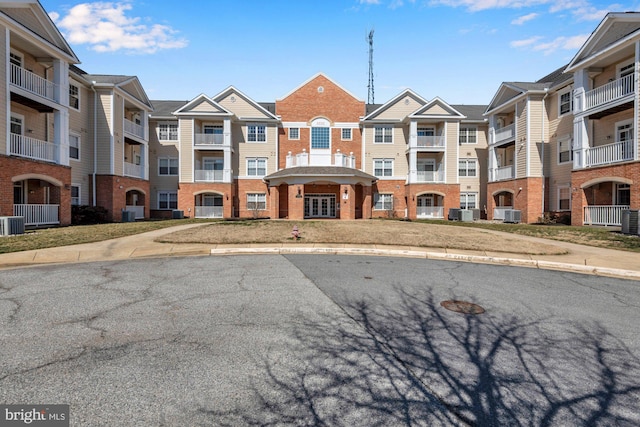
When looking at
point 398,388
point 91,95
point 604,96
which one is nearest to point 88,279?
point 398,388

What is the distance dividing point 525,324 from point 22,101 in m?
25.0

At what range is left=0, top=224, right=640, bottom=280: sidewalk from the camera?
9.52 metres

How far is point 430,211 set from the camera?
110ft

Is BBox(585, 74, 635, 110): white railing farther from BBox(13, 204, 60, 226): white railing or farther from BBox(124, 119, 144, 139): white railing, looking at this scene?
BBox(124, 119, 144, 139): white railing

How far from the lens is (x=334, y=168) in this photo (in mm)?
30562

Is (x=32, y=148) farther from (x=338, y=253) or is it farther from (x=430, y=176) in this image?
(x=430, y=176)

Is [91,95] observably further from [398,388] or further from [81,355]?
[398,388]

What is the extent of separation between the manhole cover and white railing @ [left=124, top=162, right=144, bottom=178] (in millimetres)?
28468

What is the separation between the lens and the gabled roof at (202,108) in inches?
1240

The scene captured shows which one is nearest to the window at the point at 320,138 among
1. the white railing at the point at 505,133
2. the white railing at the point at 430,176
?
the white railing at the point at 430,176

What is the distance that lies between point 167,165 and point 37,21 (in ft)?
50.5

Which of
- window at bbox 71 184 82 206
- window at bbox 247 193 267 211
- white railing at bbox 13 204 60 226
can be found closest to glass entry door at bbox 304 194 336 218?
window at bbox 247 193 267 211

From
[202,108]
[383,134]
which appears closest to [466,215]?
[383,134]

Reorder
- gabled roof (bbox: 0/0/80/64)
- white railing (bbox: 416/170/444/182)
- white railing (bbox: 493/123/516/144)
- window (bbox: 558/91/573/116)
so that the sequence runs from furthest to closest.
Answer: white railing (bbox: 416/170/444/182), white railing (bbox: 493/123/516/144), window (bbox: 558/91/573/116), gabled roof (bbox: 0/0/80/64)
